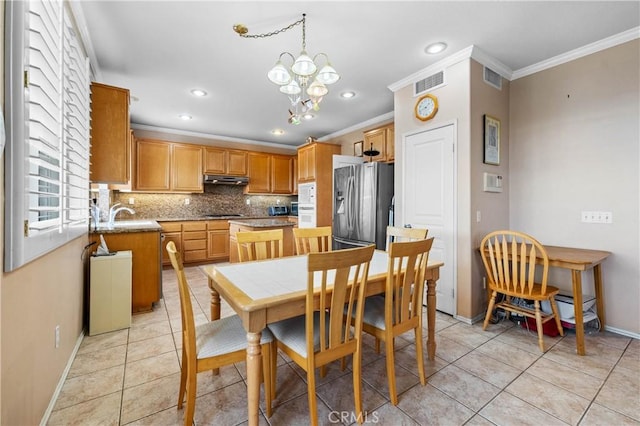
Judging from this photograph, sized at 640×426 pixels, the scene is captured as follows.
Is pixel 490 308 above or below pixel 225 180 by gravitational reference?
below

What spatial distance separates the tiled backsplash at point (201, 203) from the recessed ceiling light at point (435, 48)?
15.1 feet

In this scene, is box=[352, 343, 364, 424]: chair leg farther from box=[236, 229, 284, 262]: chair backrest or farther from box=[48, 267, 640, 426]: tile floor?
box=[236, 229, 284, 262]: chair backrest

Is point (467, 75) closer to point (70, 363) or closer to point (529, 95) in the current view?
point (529, 95)

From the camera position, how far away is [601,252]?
97.5 inches

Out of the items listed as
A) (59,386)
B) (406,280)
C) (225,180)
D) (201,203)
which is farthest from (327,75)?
(201,203)

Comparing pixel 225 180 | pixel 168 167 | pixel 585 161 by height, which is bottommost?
pixel 585 161

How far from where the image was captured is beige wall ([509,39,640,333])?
242cm

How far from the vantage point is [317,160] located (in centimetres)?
496

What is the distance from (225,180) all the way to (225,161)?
382mm

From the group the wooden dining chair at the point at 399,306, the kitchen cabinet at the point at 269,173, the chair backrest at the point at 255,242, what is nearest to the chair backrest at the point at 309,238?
the chair backrest at the point at 255,242

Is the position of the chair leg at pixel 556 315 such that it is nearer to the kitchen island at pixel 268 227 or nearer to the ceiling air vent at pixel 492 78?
the ceiling air vent at pixel 492 78

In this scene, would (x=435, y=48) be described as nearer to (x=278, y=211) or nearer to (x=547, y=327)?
(x=547, y=327)

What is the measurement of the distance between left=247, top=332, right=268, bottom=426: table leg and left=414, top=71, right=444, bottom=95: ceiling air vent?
290cm

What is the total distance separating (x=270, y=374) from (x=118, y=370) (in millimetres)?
1199
